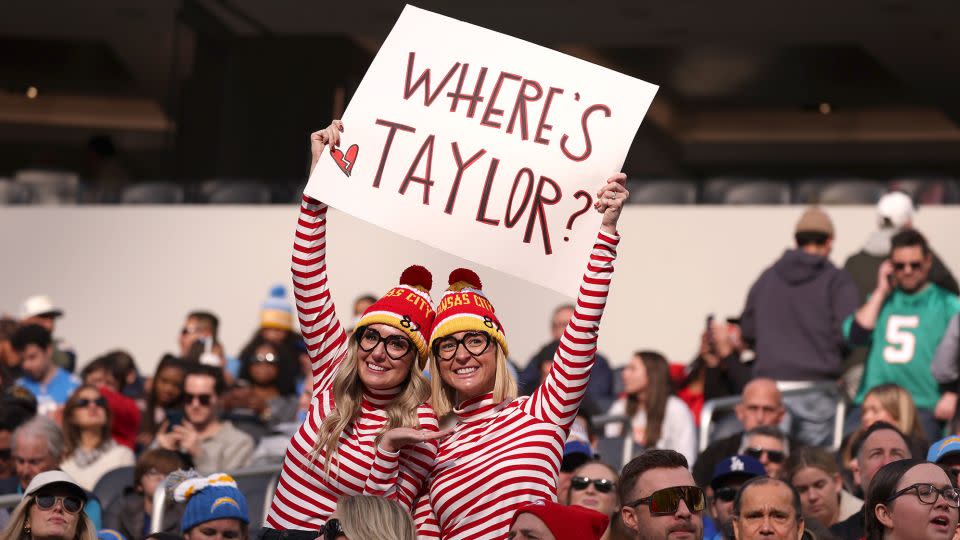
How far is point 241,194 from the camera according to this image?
17281mm

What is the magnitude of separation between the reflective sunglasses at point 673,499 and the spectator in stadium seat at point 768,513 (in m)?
1.01

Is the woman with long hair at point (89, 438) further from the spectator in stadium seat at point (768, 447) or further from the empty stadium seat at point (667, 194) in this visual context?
the empty stadium seat at point (667, 194)

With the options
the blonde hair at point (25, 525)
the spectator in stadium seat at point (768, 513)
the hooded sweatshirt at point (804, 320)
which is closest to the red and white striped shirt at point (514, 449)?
the spectator in stadium seat at point (768, 513)

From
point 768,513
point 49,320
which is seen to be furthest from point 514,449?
point 49,320

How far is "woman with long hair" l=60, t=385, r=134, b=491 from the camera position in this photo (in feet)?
27.6

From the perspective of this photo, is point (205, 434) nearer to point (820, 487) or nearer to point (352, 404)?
point (820, 487)

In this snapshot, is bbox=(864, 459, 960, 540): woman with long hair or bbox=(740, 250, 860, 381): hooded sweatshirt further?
bbox=(740, 250, 860, 381): hooded sweatshirt

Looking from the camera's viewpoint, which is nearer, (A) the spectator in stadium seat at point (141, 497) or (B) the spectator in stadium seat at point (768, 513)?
(B) the spectator in stadium seat at point (768, 513)

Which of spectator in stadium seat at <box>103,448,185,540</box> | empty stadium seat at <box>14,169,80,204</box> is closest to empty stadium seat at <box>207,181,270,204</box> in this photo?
empty stadium seat at <box>14,169,80,204</box>

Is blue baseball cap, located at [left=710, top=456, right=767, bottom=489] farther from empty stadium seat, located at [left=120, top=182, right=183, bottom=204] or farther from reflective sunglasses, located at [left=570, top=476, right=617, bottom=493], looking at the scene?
empty stadium seat, located at [left=120, top=182, right=183, bottom=204]

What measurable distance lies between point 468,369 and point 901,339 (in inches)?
186

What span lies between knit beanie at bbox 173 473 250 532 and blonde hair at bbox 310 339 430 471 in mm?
1374

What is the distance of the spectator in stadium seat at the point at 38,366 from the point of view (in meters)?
9.98

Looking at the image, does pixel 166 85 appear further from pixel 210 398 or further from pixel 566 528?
pixel 566 528
